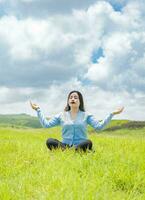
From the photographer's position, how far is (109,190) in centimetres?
824

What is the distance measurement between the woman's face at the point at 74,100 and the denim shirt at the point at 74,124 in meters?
0.29

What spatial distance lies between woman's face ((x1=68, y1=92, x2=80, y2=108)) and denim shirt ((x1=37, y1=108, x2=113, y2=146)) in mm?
286

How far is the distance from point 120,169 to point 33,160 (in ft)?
8.74

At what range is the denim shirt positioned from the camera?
1312 centimetres

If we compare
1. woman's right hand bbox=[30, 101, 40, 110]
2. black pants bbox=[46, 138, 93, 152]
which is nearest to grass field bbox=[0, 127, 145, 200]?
black pants bbox=[46, 138, 93, 152]

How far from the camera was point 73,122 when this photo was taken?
13156 millimetres

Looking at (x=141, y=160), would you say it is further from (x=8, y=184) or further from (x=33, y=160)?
(x=8, y=184)

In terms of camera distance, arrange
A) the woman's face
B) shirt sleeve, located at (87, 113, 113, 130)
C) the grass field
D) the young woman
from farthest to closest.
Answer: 1. the woman's face
2. the young woman
3. shirt sleeve, located at (87, 113, 113, 130)
4. the grass field

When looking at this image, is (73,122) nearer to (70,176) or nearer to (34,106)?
(34,106)

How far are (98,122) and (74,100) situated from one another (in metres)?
0.96

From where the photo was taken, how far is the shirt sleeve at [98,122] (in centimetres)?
1270

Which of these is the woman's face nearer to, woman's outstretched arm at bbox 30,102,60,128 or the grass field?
woman's outstretched arm at bbox 30,102,60,128

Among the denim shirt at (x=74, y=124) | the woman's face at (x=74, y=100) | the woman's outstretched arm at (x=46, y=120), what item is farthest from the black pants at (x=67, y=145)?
the woman's face at (x=74, y=100)

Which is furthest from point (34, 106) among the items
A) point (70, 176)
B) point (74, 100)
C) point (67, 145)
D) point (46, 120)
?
point (70, 176)
